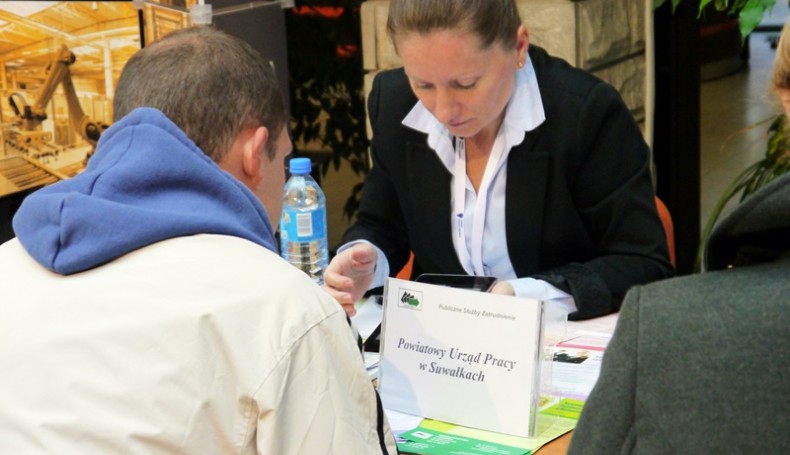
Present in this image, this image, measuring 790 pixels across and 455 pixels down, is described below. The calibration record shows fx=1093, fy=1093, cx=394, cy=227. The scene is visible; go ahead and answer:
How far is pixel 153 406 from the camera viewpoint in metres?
1.24

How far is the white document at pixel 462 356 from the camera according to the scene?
167cm

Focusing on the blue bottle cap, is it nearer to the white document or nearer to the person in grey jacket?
the white document

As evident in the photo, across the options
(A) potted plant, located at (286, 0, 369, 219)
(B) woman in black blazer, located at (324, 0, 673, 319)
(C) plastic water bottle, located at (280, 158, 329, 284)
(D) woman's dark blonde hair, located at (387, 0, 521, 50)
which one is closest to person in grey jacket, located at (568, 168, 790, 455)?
(B) woman in black blazer, located at (324, 0, 673, 319)

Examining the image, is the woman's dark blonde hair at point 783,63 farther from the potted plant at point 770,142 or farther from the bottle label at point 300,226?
the potted plant at point 770,142

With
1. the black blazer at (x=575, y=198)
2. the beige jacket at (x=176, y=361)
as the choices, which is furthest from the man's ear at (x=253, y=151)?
the black blazer at (x=575, y=198)

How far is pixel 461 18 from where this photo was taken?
2.16m

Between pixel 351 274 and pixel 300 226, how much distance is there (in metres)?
0.47

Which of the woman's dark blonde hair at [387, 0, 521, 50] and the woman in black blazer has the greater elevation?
the woman's dark blonde hair at [387, 0, 521, 50]

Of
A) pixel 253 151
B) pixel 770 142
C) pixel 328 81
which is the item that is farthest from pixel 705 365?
pixel 328 81

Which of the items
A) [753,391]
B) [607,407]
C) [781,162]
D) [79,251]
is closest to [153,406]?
[79,251]

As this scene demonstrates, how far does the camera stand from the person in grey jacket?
2.74ft

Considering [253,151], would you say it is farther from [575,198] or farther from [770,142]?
[770,142]

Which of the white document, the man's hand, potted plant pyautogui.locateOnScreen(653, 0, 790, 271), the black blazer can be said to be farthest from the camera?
potted plant pyautogui.locateOnScreen(653, 0, 790, 271)

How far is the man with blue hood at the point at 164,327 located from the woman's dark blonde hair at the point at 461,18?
2.92 feet
